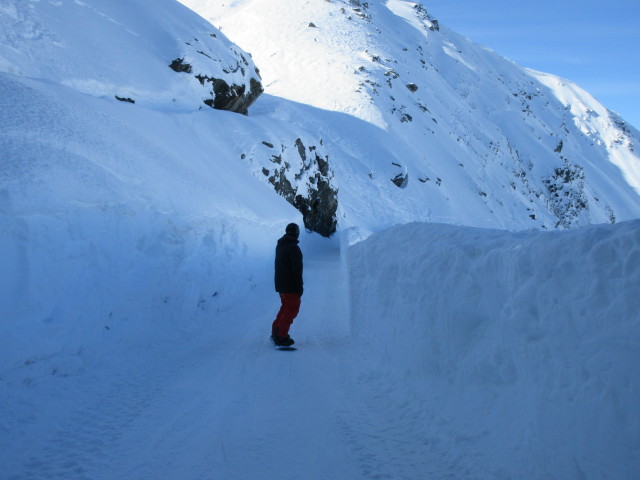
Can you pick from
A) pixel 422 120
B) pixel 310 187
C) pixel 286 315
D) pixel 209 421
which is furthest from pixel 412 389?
pixel 422 120

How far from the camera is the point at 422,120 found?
168 ft

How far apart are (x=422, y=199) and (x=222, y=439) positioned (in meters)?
36.7

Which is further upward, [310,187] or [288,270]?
[310,187]

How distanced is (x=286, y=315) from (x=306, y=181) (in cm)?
1889

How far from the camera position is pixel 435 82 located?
223 feet

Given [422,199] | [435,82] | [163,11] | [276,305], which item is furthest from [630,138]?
[276,305]

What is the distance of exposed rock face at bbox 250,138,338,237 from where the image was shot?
72.4 feet

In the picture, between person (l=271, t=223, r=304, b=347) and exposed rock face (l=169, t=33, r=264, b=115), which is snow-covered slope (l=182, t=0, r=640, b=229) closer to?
exposed rock face (l=169, t=33, r=264, b=115)

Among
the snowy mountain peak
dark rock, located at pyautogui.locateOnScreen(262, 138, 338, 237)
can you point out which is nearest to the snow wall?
the snowy mountain peak

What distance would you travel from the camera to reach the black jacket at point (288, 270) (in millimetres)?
6930

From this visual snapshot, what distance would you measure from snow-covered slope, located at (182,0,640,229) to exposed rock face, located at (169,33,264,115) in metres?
4.05

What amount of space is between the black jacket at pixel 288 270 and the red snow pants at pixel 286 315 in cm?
10

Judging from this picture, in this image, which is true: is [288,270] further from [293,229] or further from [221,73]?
[221,73]

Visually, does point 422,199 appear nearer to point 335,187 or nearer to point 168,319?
point 335,187
